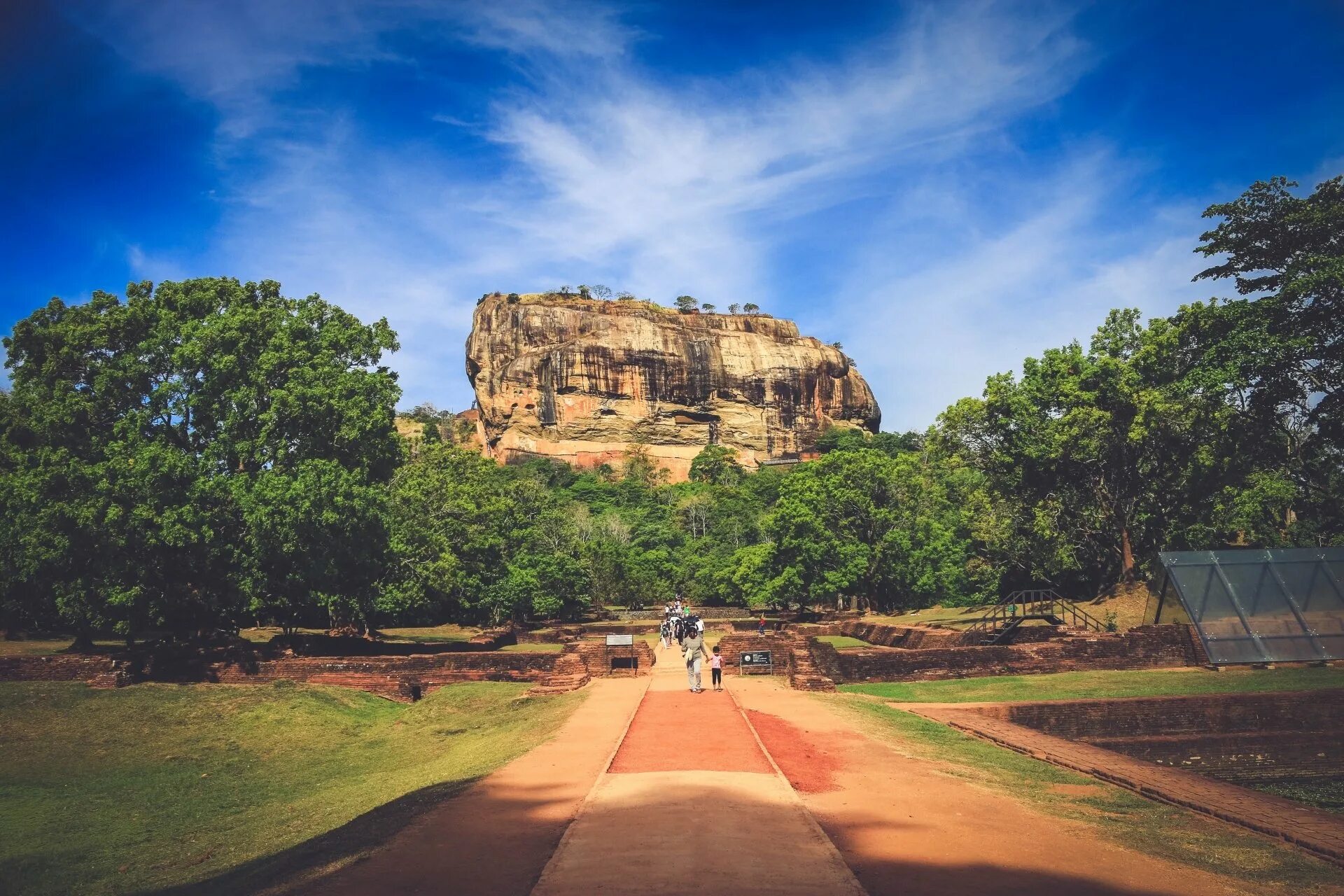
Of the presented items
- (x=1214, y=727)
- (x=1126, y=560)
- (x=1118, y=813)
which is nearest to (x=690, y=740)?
(x=1118, y=813)

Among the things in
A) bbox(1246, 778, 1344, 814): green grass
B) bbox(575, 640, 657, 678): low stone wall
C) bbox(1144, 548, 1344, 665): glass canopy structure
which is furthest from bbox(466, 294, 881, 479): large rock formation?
bbox(1246, 778, 1344, 814): green grass

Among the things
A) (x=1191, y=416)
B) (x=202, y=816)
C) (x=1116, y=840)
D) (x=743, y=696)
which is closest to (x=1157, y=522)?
(x=1191, y=416)

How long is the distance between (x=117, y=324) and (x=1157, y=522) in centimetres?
3243

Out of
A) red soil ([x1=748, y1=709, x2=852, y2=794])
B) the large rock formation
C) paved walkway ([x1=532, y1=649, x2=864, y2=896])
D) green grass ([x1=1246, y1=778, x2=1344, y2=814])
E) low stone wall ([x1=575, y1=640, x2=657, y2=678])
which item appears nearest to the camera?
paved walkway ([x1=532, y1=649, x2=864, y2=896])

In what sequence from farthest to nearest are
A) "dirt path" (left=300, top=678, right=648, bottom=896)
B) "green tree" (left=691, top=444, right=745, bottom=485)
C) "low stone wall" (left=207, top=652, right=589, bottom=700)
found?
"green tree" (left=691, top=444, right=745, bottom=485)
"low stone wall" (left=207, top=652, right=589, bottom=700)
"dirt path" (left=300, top=678, right=648, bottom=896)

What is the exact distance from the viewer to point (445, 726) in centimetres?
1469

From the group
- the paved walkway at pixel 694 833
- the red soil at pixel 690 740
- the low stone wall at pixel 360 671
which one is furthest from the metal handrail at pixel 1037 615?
the paved walkway at pixel 694 833

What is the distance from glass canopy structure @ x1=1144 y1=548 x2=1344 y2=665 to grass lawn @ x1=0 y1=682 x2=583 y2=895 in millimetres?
13997

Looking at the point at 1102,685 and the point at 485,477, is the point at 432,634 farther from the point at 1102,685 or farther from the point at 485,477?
the point at 1102,685

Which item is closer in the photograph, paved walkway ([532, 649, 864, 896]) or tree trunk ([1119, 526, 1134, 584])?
paved walkway ([532, 649, 864, 896])

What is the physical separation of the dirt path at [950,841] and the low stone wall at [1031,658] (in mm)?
7761

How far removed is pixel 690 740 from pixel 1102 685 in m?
9.59

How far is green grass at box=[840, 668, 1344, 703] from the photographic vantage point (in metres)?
14.4

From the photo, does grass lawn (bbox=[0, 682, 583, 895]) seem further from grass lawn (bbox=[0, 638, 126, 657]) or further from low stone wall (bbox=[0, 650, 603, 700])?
grass lawn (bbox=[0, 638, 126, 657])
